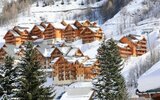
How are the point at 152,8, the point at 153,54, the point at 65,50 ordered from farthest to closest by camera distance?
the point at 152,8
the point at 65,50
the point at 153,54

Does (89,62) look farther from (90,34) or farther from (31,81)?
(31,81)

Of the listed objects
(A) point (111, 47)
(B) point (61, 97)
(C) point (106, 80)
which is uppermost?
(A) point (111, 47)

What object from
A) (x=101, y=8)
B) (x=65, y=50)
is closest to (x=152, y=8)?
(x=101, y=8)

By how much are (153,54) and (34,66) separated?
Result: 30.8 meters

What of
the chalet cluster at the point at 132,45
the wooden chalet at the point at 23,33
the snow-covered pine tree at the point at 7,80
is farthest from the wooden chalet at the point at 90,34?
the snow-covered pine tree at the point at 7,80

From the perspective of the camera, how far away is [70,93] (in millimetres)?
38375

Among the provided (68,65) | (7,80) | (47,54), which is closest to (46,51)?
(47,54)

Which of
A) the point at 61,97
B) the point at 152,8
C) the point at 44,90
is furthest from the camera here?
the point at 152,8

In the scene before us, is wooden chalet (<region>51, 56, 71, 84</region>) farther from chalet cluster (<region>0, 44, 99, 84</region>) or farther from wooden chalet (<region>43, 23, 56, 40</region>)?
wooden chalet (<region>43, 23, 56, 40</region>)

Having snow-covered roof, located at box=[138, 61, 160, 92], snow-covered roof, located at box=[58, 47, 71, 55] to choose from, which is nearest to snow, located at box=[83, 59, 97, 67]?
snow-covered roof, located at box=[58, 47, 71, 55]

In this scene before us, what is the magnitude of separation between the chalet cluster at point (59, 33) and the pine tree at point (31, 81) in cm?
4208

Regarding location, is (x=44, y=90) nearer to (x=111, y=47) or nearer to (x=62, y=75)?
(x=111, y=47)

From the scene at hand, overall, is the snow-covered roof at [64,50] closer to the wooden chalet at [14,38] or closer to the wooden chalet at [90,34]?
the wooden chalet at [90,34]

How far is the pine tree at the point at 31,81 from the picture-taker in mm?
14828
